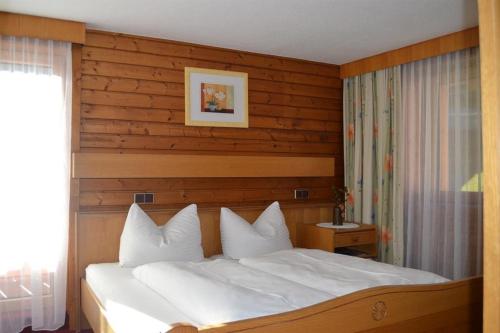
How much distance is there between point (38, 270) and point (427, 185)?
324cm

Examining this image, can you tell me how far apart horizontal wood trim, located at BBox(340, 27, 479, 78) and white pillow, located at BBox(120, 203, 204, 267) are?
7.43ft

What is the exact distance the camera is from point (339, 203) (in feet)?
15.2

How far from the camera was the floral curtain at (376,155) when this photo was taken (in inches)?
175

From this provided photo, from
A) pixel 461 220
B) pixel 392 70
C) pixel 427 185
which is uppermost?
pixel 392 70

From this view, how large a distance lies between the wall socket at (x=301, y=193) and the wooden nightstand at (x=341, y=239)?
31 centimetres

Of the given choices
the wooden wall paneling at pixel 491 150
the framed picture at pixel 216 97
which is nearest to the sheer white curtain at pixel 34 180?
the framed picture at pixel 216 97

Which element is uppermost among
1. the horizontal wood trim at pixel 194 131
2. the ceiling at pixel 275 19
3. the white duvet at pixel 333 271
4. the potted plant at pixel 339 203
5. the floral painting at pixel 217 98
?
the ceiling at pixel 275 19

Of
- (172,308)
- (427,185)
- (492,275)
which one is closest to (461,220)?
(427,185)

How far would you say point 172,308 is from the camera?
2.45 meters

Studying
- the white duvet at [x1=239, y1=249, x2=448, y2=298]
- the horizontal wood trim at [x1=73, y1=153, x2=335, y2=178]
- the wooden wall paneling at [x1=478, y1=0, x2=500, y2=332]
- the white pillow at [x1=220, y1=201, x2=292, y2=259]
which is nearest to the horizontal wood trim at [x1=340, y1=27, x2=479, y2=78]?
the horizontal wood trim at [x1=73, y1=153, x2=335, y2=178]

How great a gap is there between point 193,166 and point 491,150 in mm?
3410

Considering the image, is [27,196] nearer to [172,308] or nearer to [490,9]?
[172,308]

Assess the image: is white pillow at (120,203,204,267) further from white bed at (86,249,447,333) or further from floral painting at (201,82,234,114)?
floral painting at (201,82,234,114)

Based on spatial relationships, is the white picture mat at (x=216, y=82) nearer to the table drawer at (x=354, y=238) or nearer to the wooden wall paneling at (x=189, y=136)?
the wooden wall paneling at (x=189, y=136)
